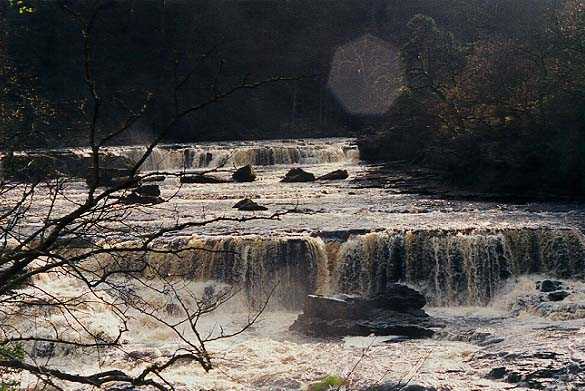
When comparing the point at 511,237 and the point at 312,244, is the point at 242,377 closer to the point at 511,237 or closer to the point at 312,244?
the point at 312,244

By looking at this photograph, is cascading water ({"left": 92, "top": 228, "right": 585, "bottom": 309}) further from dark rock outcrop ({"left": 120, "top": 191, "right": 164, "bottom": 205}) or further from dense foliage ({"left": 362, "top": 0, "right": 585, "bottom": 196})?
dark rock outcrop ({"left": 120, "top": 191, "right": 164, "bottom": 205})

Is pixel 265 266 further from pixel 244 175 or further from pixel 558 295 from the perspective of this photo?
pixel 244 175

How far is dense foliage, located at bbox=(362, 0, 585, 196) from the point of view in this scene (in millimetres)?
28594

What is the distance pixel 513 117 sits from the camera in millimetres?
32031

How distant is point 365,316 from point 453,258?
156 inches

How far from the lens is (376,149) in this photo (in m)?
44.9

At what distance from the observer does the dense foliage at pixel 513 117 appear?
93.8ft

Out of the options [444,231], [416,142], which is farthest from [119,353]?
[416,142]

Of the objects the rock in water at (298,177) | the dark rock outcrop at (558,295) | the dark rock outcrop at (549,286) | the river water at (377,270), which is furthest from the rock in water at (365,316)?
the rock in water at (298,177)

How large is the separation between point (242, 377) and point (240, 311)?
5.65m

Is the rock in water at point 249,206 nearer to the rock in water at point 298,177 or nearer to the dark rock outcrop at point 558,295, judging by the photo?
the rock in water at point 298,177

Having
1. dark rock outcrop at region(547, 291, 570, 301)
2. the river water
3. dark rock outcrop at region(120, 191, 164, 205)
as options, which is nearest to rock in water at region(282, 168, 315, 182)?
the river water

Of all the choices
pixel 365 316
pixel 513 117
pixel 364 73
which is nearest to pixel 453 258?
pixel 365 316

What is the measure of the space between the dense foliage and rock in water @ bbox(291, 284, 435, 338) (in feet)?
45.2
